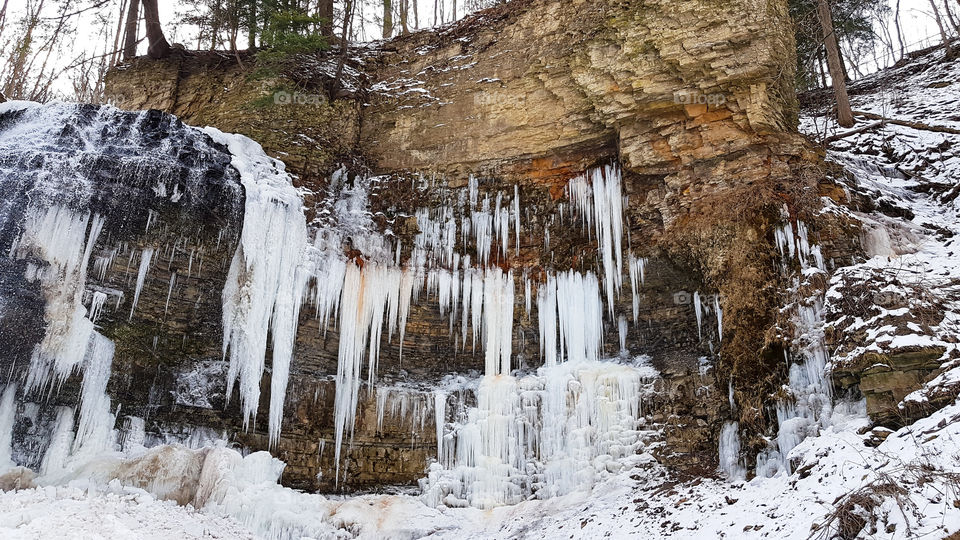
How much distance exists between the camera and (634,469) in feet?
33.2

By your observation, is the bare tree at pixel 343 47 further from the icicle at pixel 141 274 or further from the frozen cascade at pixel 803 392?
the frozen cascade at pixel 803 392

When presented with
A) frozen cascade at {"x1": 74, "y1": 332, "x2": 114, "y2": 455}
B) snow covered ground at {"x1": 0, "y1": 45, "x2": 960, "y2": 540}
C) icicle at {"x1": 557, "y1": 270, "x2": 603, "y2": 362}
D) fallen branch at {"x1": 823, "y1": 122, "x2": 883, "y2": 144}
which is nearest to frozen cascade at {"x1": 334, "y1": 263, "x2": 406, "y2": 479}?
snow covered ground at {"x1": 0, "y1": 45, "x2": 960, "y2": 540}

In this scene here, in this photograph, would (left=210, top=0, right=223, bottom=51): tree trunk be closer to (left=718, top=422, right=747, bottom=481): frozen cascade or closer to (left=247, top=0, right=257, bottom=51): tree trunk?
(left=247, top=0, right=257, bottom=51): tree trunk

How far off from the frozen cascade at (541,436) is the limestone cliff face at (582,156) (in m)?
0.51

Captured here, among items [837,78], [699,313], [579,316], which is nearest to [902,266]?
[699,313]

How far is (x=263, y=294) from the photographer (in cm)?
1119

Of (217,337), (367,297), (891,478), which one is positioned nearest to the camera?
(891,478)

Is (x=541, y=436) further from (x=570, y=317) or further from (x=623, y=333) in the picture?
(x=623, y=333)

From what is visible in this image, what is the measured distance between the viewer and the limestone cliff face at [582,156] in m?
10.5

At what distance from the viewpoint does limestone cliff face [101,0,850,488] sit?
1054 centimetres

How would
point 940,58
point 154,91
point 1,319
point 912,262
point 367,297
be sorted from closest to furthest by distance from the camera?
point 912,262, point 1,319, point 367,297, point 154,91, point 940,58

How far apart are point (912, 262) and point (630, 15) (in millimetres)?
6219

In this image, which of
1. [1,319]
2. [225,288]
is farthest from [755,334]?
[1,319]

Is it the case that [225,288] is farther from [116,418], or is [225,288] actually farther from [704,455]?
[704,455]
